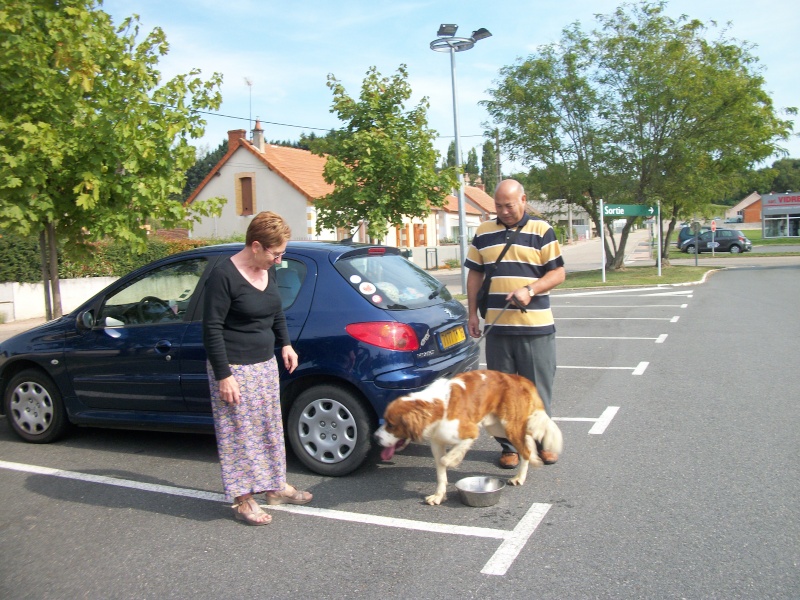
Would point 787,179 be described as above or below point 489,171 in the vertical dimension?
below

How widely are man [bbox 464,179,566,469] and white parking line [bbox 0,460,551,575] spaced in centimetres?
100

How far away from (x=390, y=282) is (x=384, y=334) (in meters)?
0.61

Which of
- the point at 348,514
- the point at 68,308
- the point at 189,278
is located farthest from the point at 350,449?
the point at 68,308

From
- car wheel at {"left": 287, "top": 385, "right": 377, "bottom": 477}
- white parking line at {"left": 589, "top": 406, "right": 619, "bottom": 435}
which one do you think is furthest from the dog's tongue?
white parking line at {"left": 589, "top": 406, "right": 619, "bottom": 435}

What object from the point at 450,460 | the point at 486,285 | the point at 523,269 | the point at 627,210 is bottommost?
the point at 450,460

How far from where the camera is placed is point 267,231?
14.1 feet

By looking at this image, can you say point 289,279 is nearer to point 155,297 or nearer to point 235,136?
point 155,297

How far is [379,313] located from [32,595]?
266 centimetres

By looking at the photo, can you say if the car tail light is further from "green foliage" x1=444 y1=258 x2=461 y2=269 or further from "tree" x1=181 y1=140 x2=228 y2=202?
"tree" x1=181 y1=140 x2=228 y2=202

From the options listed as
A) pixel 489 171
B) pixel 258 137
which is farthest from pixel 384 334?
pixel 489 171

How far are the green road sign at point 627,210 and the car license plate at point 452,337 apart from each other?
20.8m

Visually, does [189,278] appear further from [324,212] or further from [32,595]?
[324,212]

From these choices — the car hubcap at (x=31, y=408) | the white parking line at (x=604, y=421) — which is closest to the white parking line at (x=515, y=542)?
the white parking line at (x=604, y=421)

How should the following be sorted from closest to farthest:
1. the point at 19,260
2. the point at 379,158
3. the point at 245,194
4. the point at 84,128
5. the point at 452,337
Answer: the point at 452,337 → the point at 84,128 → the point at 379,158 → the point at 19,260 → the point at 245,194
